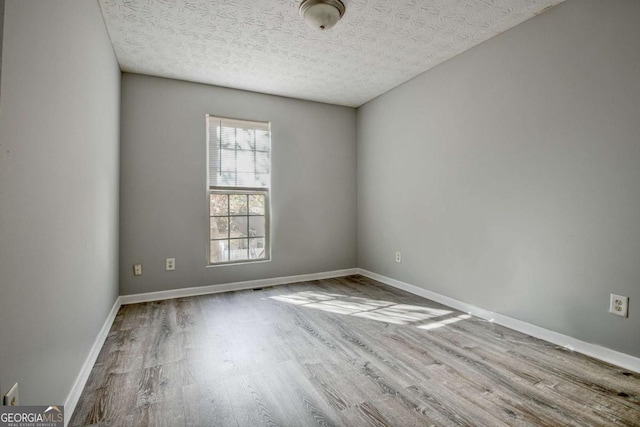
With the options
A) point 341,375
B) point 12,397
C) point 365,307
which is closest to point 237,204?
point 365,307

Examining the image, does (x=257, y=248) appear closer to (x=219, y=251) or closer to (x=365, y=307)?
(x=219, y=251)

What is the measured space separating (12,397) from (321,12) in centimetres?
253

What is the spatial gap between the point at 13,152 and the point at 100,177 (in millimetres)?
1457

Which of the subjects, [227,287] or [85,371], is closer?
[85,371]

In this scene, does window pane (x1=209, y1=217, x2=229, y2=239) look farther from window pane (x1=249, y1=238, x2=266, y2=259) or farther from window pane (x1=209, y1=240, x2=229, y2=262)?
window pane (x1=249, y1=238, x2=266, y2=259)

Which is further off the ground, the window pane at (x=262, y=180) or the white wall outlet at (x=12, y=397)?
the window pane at (x=262, y=180)

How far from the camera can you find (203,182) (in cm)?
363

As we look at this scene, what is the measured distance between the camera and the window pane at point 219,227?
3727mm

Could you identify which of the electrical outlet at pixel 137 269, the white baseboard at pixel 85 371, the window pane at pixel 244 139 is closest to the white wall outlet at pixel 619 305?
the white baseboard at pixel 85 371

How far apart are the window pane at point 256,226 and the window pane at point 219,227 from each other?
0.30 meters

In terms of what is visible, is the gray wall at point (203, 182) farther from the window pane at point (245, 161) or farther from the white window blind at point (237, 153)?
the window pane at point (245, 161)

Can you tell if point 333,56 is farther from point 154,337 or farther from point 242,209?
point 154,337

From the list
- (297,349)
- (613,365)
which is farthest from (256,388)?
(613,365)

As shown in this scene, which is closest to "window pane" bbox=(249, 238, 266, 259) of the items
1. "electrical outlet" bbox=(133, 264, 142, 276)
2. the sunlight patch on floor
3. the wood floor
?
the sunlight patch on floor
